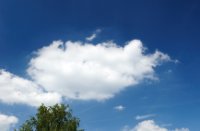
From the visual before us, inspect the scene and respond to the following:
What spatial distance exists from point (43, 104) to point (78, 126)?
27.0 ft

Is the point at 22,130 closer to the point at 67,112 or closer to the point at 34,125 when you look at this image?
the point at 34,125

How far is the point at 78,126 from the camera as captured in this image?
90438 millimetres

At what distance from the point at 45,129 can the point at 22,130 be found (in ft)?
17.9

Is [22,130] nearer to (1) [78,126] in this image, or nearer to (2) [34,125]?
(2) [34,125]

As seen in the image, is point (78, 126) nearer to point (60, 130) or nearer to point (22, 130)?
point (60, 130)

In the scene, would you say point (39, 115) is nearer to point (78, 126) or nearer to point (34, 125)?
point (34, 125)

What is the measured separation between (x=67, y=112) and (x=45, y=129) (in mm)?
5724

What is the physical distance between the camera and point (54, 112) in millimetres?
89125

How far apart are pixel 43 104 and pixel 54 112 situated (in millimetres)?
2677

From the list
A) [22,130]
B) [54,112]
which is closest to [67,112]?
[54,112]

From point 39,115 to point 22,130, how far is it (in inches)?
186

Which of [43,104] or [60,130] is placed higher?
[43,104]

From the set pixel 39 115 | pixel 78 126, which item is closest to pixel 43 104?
pixel 39 115

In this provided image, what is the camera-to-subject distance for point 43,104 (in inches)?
3516
